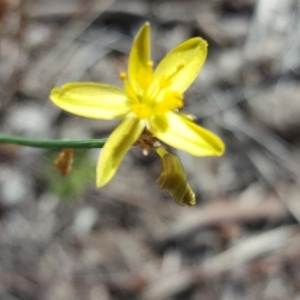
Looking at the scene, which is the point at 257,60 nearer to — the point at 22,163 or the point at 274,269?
the point at 274,269

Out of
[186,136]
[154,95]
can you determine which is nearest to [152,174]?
[154,95]

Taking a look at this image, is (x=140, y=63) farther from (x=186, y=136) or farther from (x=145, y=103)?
(x=186, y=136)

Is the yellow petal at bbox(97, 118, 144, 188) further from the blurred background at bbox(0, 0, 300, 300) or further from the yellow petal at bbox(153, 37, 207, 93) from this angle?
the blurred background at bbox(0, 0, 300, 300)

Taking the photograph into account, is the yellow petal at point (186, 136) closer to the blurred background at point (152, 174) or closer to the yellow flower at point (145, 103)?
the yellow flower at point (145, 103)

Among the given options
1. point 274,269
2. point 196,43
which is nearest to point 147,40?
point 196,43

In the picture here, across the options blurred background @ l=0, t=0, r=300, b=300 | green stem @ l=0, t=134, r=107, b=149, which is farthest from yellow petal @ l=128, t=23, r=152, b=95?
blurred background @ l=0, t=0, r=300, b=300

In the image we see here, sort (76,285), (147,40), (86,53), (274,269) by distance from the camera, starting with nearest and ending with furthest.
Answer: (147,40)
(76,285)
(274,269)
(86,53)
